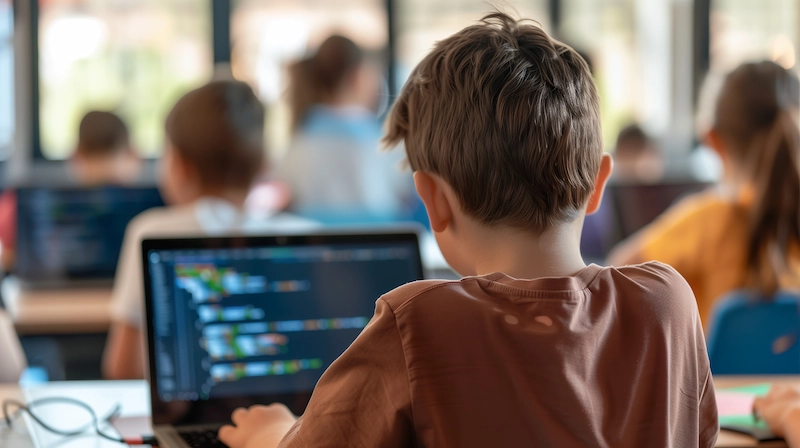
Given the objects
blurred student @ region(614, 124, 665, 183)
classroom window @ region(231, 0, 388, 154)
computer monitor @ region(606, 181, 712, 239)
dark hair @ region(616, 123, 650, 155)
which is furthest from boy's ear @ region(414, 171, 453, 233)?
classroom window @ region(231, 0, 388, 154)

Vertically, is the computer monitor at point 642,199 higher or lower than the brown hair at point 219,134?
lower

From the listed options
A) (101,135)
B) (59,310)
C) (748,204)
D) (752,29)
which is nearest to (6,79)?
(101,135)

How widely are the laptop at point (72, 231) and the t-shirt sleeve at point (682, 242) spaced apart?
1.58 metres

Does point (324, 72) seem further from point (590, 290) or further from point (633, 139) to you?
point (590, 290)

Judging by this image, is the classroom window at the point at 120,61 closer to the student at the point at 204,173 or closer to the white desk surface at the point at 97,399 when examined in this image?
the student at the point at 204,173

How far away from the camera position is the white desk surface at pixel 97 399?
1.15 m

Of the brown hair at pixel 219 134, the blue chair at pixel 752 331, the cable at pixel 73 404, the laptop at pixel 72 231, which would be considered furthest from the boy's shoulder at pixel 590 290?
the laptop at pixel 72 231

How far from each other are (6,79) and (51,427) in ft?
15.8

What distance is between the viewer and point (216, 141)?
191 cm

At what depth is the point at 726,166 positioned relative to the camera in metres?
2.12

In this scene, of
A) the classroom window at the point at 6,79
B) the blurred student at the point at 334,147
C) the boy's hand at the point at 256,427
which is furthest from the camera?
the classroom window at the point at 6,79

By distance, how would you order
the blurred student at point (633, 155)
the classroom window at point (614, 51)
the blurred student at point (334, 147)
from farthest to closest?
1. the classroom window at point (614, 51)
2. the blurred student at point (633, 155)
3. the blurred student at point (334, 147)

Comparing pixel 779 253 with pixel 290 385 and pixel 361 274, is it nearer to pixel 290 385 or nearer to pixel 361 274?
pixel 361 274

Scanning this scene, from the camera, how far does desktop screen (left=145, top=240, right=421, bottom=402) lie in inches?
48.1
